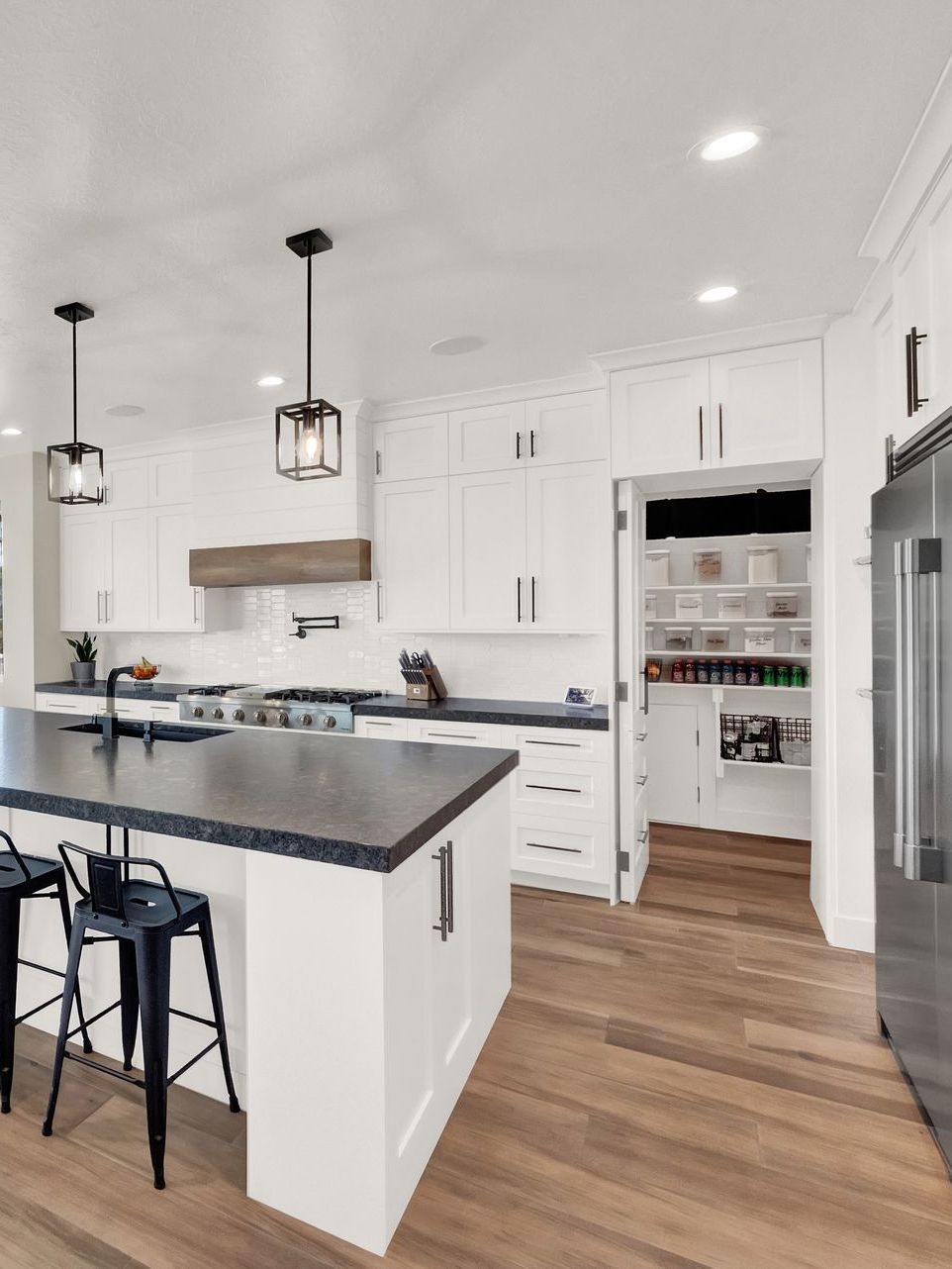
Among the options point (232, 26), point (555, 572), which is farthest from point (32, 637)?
point (232, 26)

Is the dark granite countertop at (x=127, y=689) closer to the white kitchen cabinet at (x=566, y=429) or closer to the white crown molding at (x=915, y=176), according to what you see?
the white kitchen cabinet at (x=566, y=429)

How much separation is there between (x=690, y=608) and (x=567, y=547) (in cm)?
131

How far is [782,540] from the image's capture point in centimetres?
428

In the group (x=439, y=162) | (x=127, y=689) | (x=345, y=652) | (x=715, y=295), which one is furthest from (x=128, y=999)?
(x=127, y=689)

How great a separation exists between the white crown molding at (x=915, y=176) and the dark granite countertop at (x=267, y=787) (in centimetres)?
202

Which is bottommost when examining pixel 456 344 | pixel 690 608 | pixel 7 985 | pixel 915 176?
pixel 7 985

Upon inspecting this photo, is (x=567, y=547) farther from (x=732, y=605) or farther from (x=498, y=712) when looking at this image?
(x=732, y=605)

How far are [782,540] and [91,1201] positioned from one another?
444 cm

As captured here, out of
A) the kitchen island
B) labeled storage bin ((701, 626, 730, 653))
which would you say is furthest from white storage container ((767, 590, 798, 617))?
the kitchen island

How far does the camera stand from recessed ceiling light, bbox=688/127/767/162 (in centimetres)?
170

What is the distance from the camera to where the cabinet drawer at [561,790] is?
3.29 m

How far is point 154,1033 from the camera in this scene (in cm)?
159

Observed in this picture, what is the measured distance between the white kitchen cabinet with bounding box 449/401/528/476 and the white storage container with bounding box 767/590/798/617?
191cm

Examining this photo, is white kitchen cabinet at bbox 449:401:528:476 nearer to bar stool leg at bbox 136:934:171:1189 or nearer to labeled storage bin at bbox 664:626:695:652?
labeled storage bin at bbox 664:626:695:652
